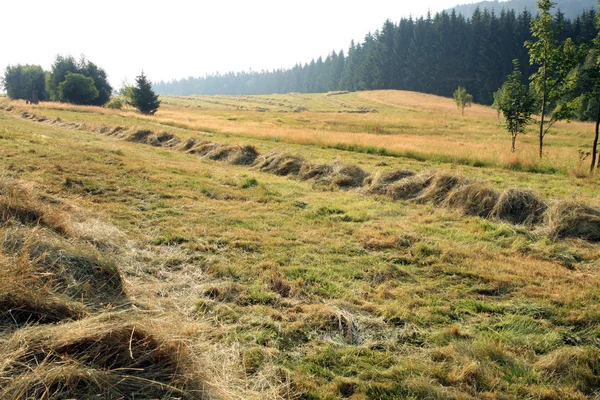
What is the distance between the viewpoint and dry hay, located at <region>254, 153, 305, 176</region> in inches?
489

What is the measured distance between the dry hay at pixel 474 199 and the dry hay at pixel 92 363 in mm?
7167

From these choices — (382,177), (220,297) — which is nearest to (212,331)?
(220,297)

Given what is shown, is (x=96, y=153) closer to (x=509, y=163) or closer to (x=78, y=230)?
(x=78, y=230)

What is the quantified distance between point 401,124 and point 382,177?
104 feet

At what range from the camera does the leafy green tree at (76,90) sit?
52250 mm

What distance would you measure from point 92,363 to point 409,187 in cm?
846

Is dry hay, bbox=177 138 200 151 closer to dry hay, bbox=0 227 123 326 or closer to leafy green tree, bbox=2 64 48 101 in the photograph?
dry hay, bbox=0 227 123 326

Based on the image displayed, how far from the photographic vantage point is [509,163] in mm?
15078

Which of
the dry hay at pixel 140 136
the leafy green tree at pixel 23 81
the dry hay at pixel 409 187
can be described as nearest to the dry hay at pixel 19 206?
the dry hay at pixel 409 187

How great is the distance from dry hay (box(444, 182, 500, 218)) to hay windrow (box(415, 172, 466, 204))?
31 centimetres

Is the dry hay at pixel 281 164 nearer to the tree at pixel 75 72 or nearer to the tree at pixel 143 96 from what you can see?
the tree at pixel 143 96

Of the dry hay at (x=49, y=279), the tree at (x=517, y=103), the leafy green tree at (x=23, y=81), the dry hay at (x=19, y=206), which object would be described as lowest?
the dry hay at (x=49, y=279)

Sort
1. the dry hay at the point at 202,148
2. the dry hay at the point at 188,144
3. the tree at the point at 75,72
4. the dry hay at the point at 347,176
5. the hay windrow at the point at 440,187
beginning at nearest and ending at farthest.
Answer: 1. the hay windrow at the point at 440,187
2. the dry hay at the point at 347,176
3. the dry hay at the point at 202,148
4. the dry hay at the point at 188,144
5. the tree at the point at 75,72

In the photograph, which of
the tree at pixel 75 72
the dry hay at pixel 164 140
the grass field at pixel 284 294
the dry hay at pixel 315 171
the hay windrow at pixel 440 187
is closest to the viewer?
the grass field at pixel 284 294
